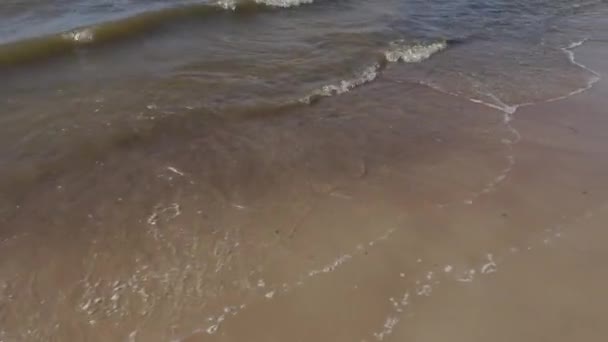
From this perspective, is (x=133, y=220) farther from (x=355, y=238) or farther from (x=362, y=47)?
(x=362, y=47)

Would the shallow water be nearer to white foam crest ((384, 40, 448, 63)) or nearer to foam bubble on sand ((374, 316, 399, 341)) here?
white foam crest ((384, 40, 448, 63))

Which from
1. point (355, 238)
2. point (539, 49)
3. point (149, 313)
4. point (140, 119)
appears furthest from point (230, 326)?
point (539, 49)

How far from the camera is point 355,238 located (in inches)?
187

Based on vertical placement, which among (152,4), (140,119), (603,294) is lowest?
(603,294)

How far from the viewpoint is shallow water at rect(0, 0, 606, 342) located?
429 centimetres

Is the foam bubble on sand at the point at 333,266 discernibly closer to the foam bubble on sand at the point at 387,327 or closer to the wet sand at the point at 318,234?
the wet sand at the point at 318,234

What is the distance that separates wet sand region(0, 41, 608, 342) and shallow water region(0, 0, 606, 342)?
2 cm

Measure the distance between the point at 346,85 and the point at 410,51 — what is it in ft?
6.20

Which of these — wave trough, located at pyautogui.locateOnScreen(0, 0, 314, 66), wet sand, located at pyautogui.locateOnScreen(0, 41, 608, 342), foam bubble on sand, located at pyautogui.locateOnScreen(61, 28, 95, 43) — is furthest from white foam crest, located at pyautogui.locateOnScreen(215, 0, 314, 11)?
wet sand, located at pyautogui.locateOnScreen(0, 41, 608, 342)

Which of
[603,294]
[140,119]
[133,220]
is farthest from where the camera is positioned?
[140,119]

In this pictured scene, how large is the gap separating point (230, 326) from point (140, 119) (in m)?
3.63

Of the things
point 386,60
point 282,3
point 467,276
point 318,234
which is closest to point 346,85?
point 386,60

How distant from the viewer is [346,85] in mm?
7910

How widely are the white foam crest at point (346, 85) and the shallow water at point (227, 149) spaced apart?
44mm
